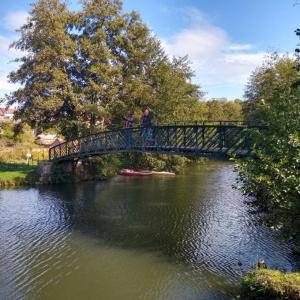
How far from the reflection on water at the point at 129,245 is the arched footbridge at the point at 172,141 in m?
4.41

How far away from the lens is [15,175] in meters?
41.9

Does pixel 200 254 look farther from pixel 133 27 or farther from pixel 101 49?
pixel 133 27

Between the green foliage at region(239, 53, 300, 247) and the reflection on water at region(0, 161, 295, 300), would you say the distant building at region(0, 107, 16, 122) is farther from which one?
the green foliage at region(239, 53, 300, 247)

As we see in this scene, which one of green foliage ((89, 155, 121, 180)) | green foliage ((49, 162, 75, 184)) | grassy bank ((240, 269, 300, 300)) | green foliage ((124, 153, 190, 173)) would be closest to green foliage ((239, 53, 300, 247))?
grassy bank ((240, 269, 300, 300))

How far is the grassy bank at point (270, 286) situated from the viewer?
13867 millimetres

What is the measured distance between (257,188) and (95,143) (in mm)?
28195

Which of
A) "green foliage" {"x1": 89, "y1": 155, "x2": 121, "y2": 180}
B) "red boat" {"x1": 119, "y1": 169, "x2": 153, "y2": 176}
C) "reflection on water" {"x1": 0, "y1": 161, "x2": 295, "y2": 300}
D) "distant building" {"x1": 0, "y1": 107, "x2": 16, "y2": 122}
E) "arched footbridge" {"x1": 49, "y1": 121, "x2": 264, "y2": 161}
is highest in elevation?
"distant building" {"x1": 0, "y1": 107, "x2": 16, "y2": 122}

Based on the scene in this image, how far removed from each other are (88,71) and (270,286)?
38.3 meters

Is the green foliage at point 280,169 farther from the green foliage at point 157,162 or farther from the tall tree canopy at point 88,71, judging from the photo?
the green foliage at point 157,162

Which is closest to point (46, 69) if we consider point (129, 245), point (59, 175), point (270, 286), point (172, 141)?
point (59, 175)

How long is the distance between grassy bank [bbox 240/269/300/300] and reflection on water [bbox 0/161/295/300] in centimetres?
168

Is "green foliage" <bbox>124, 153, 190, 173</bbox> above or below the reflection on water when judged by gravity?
above

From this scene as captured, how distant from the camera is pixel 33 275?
18609 mm

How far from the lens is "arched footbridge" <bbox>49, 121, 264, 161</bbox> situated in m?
25.3
